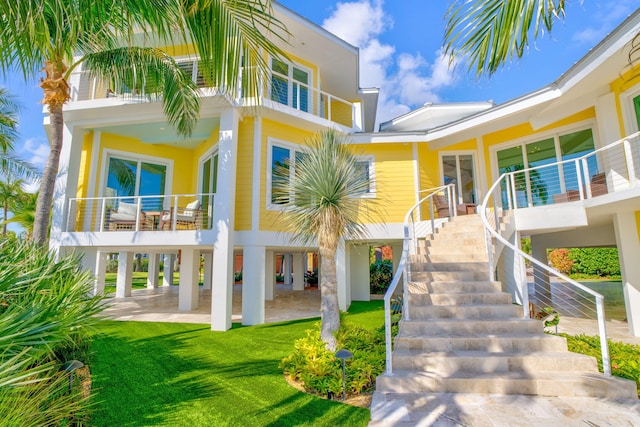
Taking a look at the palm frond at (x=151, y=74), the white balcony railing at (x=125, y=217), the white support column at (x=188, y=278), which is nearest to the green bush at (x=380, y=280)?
the white support column at (x=188, y=278)

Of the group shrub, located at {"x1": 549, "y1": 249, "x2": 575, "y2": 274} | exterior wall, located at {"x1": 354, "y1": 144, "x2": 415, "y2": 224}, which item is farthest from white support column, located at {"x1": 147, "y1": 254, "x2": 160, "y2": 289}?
shrub, located at {"x1": 549, "y1": 249, "x2": 575, "y2": 274}

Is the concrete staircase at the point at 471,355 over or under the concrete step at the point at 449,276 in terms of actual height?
under

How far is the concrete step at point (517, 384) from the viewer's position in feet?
13.0

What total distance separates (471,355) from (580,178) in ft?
20.4

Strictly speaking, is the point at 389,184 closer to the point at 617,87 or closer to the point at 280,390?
the point at 617,87

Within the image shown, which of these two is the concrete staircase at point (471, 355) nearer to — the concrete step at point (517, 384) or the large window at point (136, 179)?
the concrete step at point (517, 384)

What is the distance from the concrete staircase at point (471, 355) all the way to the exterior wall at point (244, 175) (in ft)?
17.5

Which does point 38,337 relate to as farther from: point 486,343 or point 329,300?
point 486,343

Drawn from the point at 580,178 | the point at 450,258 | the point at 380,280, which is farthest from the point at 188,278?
the point at 580,178

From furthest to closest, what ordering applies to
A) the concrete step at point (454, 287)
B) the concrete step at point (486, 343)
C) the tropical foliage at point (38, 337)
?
1. the concrete step at point (454, 287)
2. the concrete step at point (486, 343)
3. the tropical foliage at point (38, 337)

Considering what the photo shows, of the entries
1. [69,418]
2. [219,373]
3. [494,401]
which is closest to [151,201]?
[219,373]

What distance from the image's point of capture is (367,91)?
1590 cm

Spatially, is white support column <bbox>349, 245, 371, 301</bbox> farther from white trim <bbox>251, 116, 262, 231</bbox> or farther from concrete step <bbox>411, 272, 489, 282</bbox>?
concrete step <bbox>411, 272, 489, 282</bbox>

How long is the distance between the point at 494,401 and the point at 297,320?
6.50m
